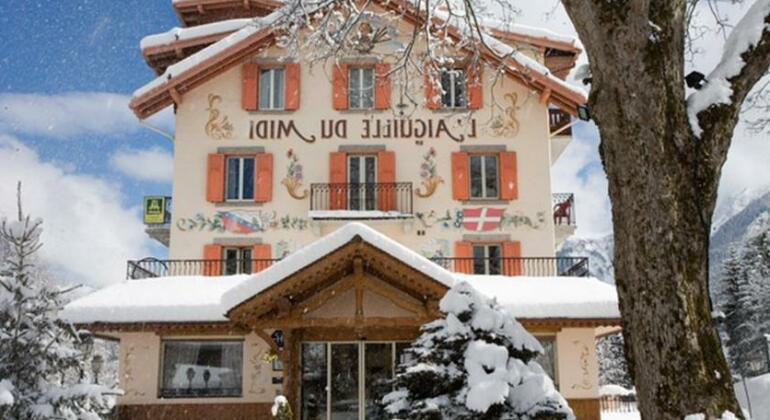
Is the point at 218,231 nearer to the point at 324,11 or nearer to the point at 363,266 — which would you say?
the point at 363,266

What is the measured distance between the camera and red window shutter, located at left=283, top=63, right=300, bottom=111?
72.2 feet

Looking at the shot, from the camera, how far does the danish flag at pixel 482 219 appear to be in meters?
21.3

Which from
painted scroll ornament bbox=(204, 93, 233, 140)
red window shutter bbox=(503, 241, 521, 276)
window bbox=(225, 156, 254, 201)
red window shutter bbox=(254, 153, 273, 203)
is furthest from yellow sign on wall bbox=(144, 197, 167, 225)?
red window shutter bbox=(503, 241, 521, 276)

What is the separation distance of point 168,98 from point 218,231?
3.92 metres

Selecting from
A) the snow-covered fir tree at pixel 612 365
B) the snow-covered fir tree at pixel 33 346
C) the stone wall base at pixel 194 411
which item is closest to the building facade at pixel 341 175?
the stone wall base at pixel 194 411

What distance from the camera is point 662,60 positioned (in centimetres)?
568

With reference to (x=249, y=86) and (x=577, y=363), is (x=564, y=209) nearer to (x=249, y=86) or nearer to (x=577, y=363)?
(x=577, y=363)

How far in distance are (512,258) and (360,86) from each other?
6.19 meters

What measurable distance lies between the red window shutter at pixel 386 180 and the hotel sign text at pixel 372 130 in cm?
65

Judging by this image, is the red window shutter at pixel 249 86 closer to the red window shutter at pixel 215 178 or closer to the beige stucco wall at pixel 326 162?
the beige stucco wall at pixel 326 162

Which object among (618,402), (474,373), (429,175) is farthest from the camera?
(618,402)

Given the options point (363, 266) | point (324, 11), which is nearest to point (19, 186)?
point (324, 11)

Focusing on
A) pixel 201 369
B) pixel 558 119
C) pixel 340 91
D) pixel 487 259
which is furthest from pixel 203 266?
pixel 558 119

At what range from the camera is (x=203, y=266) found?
20844mm
